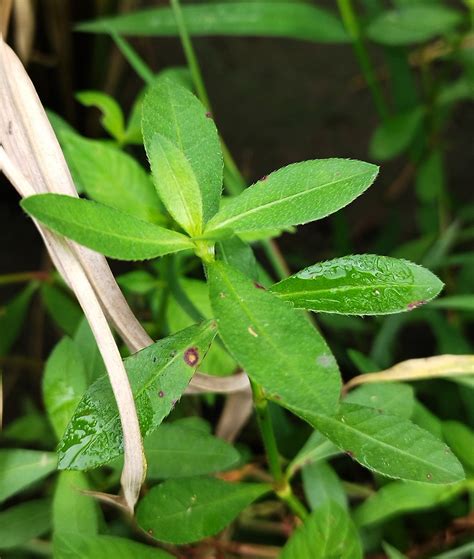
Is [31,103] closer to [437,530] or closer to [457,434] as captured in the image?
[457,434]

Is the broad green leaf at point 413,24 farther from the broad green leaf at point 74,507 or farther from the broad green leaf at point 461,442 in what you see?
the broad green leaf at point 74,507

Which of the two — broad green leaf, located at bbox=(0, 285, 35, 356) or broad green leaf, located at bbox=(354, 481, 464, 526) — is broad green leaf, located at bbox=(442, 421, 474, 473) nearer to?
broad green leaf, located at bbox=(354, 481, 464, 526)

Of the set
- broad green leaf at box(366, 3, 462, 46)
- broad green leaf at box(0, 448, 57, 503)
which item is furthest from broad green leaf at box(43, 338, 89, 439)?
broad green leaf at box(366, 3, 462, 46)

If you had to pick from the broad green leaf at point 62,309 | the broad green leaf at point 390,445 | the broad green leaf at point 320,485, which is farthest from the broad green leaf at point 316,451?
the broad green leaf at point 62,309

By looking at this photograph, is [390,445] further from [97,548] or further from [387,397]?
[97,548]

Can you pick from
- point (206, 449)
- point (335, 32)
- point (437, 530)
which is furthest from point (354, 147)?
point (206, 449)

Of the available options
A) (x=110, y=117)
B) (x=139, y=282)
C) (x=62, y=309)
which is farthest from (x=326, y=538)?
(x=110, y=117)

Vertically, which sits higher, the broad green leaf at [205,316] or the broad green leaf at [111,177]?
the broad green leaf at [111,177]
